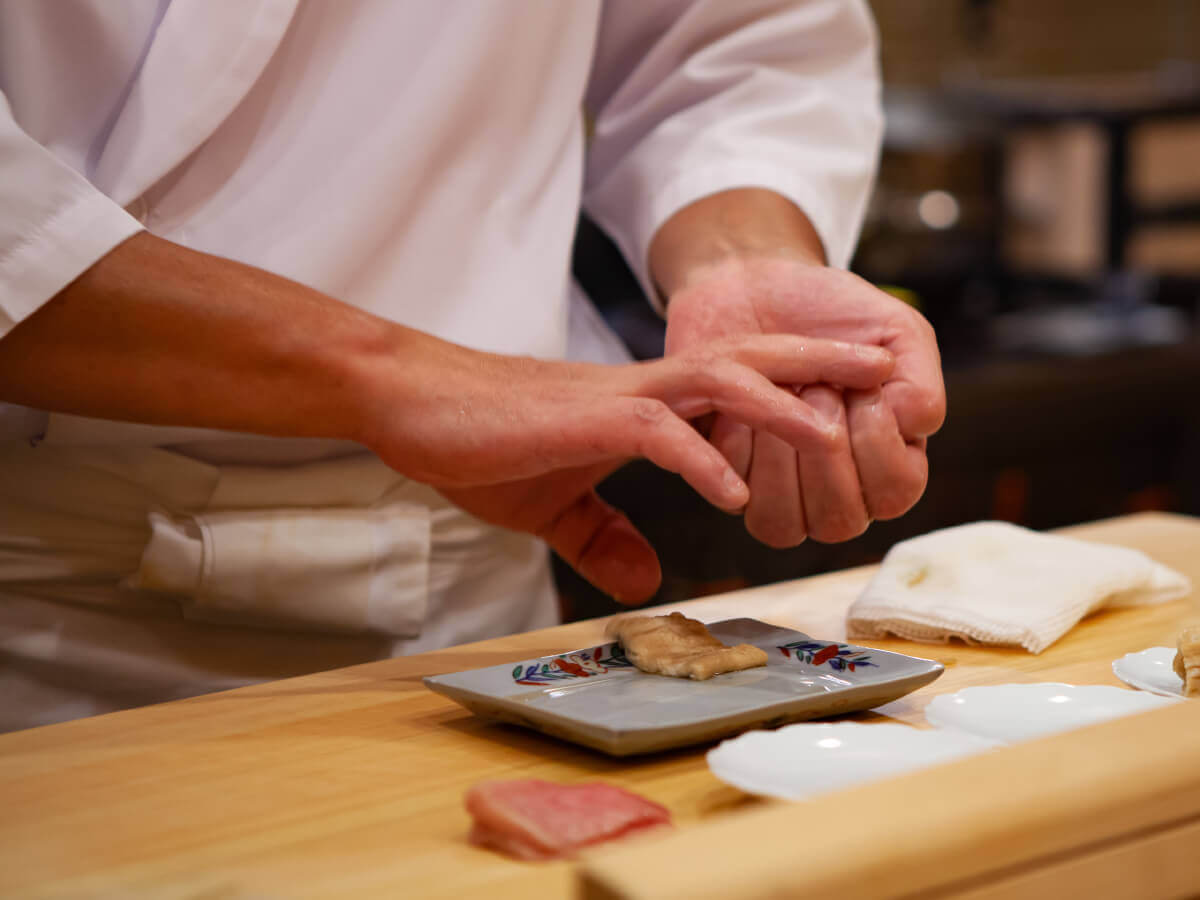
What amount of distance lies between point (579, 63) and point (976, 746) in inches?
31.3

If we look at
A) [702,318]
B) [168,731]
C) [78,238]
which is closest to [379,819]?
[168,731]

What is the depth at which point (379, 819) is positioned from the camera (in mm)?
619

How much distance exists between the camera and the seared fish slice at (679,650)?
0.77 m

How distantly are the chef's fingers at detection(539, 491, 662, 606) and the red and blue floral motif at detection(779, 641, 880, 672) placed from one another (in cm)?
17

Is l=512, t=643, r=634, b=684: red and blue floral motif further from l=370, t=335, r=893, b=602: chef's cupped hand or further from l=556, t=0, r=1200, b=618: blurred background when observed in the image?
l=556, t=0, r=1200, b=618: blurred background

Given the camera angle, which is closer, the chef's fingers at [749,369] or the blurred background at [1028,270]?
the chef's fingers at [749,369]

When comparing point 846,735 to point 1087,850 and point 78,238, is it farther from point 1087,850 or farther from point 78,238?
point 78,238

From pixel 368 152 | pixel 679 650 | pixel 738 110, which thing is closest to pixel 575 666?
pixel 679 650

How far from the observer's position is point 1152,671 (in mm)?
812

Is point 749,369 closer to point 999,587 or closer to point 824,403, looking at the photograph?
point 824,403

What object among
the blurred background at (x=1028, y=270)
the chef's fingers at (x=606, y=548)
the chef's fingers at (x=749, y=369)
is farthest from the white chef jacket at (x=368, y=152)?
the blurred background at (x=1028, y=270)

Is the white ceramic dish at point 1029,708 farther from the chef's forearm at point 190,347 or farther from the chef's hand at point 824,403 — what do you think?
the chef's forearm at point 190,347

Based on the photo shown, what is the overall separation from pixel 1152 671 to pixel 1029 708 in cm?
15

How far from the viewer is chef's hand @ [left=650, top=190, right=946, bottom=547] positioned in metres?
0.90
